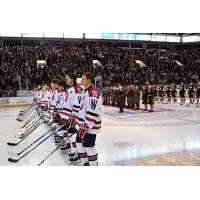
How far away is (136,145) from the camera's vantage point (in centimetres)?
566

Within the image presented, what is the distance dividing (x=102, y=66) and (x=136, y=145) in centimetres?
1407

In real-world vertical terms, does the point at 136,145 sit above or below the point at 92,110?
below

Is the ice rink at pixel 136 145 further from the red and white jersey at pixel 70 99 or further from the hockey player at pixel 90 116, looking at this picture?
the hockey player at pixel 90 116

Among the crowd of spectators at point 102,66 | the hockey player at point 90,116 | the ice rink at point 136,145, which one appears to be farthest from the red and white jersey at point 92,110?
the crowd of spectators at point 102,66

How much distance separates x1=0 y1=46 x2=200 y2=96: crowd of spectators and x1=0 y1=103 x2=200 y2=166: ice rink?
7.00m

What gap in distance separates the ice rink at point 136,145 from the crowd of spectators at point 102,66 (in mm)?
6997

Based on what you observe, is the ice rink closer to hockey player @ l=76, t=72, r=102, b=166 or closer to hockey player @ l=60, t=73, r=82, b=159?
hockey player @ l=60, t=73, r=82, b=159

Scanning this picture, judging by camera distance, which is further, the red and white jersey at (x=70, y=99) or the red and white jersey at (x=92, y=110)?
the red and white jersey at (x=70, y=99)

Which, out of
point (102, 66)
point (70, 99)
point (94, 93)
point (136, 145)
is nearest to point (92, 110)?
point (94, 93)

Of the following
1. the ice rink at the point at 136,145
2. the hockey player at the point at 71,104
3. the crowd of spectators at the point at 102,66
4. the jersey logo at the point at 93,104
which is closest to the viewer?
the jersey logo at the point at 93,104

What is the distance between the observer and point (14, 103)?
47.1 ft

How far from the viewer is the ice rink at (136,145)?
4.66m

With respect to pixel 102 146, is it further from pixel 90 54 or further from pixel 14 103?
pixel 90 54

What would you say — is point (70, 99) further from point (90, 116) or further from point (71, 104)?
point (90, 116)
